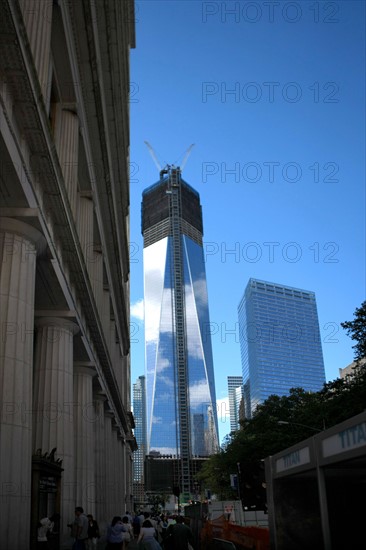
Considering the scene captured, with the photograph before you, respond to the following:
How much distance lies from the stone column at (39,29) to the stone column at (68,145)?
15.1ft

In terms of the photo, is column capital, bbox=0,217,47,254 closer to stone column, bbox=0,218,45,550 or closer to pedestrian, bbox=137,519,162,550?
stone column, bbox=0,218,45,550

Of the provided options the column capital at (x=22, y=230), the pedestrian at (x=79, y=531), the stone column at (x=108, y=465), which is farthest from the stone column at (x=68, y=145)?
the stone column at (x=108, y=465)

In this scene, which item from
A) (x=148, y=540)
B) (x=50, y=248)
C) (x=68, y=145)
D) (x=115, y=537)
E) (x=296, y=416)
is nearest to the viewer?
(x=148, y=540)

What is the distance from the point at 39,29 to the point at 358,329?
29.8m

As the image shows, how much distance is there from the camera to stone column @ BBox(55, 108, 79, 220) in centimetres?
2287

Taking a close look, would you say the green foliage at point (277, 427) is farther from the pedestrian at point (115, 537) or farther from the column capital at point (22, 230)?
the column capital at point (22, 230)

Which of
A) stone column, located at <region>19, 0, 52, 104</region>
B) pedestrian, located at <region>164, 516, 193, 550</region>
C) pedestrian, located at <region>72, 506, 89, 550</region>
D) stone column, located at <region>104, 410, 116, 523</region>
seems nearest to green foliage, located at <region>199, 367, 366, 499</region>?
stone column, located at <region>104, 410, 116, 523</region>

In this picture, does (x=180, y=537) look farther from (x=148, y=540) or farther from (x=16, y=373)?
(x=16, y=373)

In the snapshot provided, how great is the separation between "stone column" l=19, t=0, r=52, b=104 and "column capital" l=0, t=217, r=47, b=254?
4.09m

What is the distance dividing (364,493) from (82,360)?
23.7 metres

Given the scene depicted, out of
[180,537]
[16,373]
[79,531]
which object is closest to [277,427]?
[79,531]

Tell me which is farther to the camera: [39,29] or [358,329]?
[358,329]

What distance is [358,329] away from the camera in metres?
39.8

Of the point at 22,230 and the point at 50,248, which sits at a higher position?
the point at 50,248
